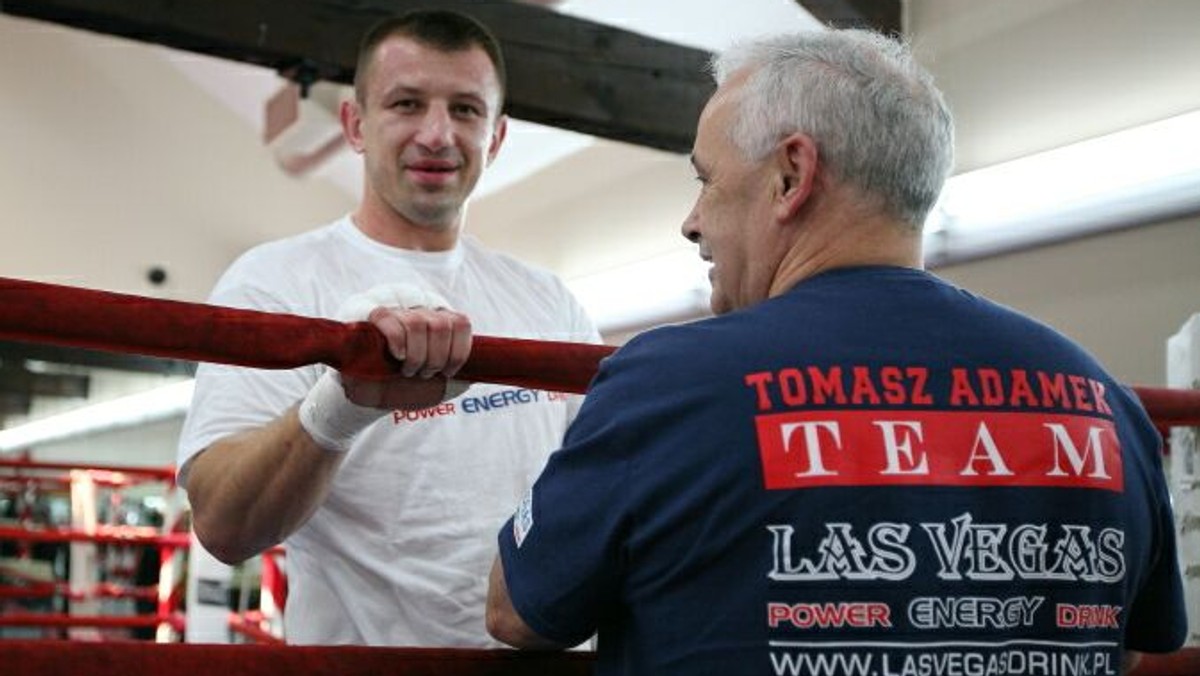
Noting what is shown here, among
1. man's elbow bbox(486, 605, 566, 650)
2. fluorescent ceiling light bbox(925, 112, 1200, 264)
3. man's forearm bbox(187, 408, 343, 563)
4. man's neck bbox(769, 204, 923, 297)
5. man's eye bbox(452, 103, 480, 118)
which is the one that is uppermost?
fluorescent ceiling light bbox(925, 112, 1200, 264)

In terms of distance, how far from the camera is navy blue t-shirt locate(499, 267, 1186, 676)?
3.28 feet

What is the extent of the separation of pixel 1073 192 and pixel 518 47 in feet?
6.91

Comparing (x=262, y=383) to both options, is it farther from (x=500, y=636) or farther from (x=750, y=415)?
(x=750, y=415)

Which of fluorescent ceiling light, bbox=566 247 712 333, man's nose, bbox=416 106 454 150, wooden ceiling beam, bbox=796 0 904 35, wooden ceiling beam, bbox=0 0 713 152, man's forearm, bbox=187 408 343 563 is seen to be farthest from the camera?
fluorescent ceiling light, bbox=566 247 712 333

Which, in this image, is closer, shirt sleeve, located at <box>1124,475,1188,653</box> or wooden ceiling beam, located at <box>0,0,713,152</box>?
shirt sleeve, located at <box>1124,475,1188,653</box>

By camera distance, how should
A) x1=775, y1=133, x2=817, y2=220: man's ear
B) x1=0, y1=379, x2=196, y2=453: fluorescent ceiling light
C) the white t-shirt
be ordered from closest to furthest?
x1=775, y1=133, x2=817, y2=220: man's ear
the white t-shirt
x1=0, y1=379, x2=196, y2=453: fluorescent ceiling light

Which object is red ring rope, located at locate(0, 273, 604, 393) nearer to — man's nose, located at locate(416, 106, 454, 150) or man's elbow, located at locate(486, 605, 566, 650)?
man's elbow, located at locate(486, 605, 566, 650)

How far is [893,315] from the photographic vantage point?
108 centimetres

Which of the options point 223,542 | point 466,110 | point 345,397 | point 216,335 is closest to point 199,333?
point 216,335

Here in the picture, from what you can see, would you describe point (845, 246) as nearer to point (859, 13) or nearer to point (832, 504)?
point (832, 504)

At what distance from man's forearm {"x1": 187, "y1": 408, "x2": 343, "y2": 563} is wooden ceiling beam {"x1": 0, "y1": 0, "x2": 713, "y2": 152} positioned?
3.38 meters

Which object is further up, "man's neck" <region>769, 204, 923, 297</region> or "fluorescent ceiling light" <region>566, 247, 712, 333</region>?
"fluorescent ceiling light" <region>566, 247, 712, 333</region>

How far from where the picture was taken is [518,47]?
5.04m

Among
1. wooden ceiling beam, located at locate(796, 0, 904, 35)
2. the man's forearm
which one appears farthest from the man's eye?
wooden ceiling beam, located at locate(796, 0, 904, 35)
